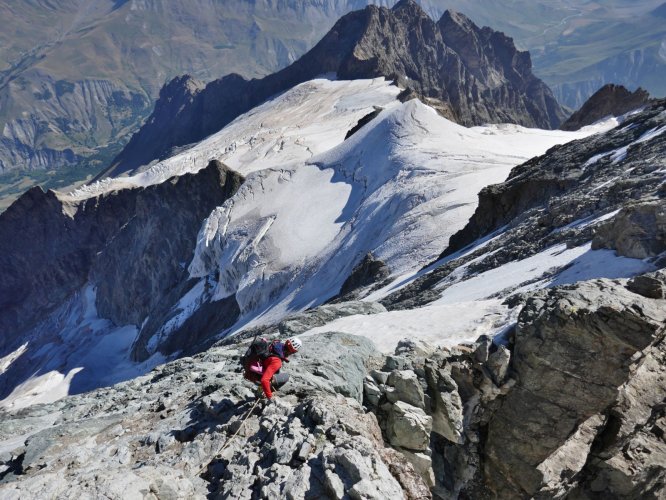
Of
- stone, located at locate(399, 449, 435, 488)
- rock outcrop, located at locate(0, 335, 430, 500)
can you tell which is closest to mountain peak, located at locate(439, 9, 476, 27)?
rock outcrop, located at locate(0, 335, 430, 500)

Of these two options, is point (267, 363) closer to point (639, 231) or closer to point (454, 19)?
point (639, 231)

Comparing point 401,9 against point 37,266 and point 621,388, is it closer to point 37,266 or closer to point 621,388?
point 37,266

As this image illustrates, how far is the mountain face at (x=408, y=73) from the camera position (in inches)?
5037

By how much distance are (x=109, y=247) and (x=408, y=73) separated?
3487 inches

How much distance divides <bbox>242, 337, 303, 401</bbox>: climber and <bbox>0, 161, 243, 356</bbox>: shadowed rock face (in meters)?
56.6

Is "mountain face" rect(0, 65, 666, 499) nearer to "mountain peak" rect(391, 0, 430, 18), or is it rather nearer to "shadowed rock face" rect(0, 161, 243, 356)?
"shadowed rock face" rect(0, 161, 243, 356)

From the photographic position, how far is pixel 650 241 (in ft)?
52.6

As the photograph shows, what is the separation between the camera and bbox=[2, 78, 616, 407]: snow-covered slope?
139 ft

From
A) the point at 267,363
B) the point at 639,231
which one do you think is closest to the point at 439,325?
the point at 267,363

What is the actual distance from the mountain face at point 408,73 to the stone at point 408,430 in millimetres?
86023

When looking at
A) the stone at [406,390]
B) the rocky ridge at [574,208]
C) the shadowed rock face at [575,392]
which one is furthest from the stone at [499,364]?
the rocky ridge at [574,208]

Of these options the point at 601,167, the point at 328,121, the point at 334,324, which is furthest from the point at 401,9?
the point at 334,324

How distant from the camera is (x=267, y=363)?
39.0 ft

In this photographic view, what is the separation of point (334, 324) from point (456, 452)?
26.8 ft
